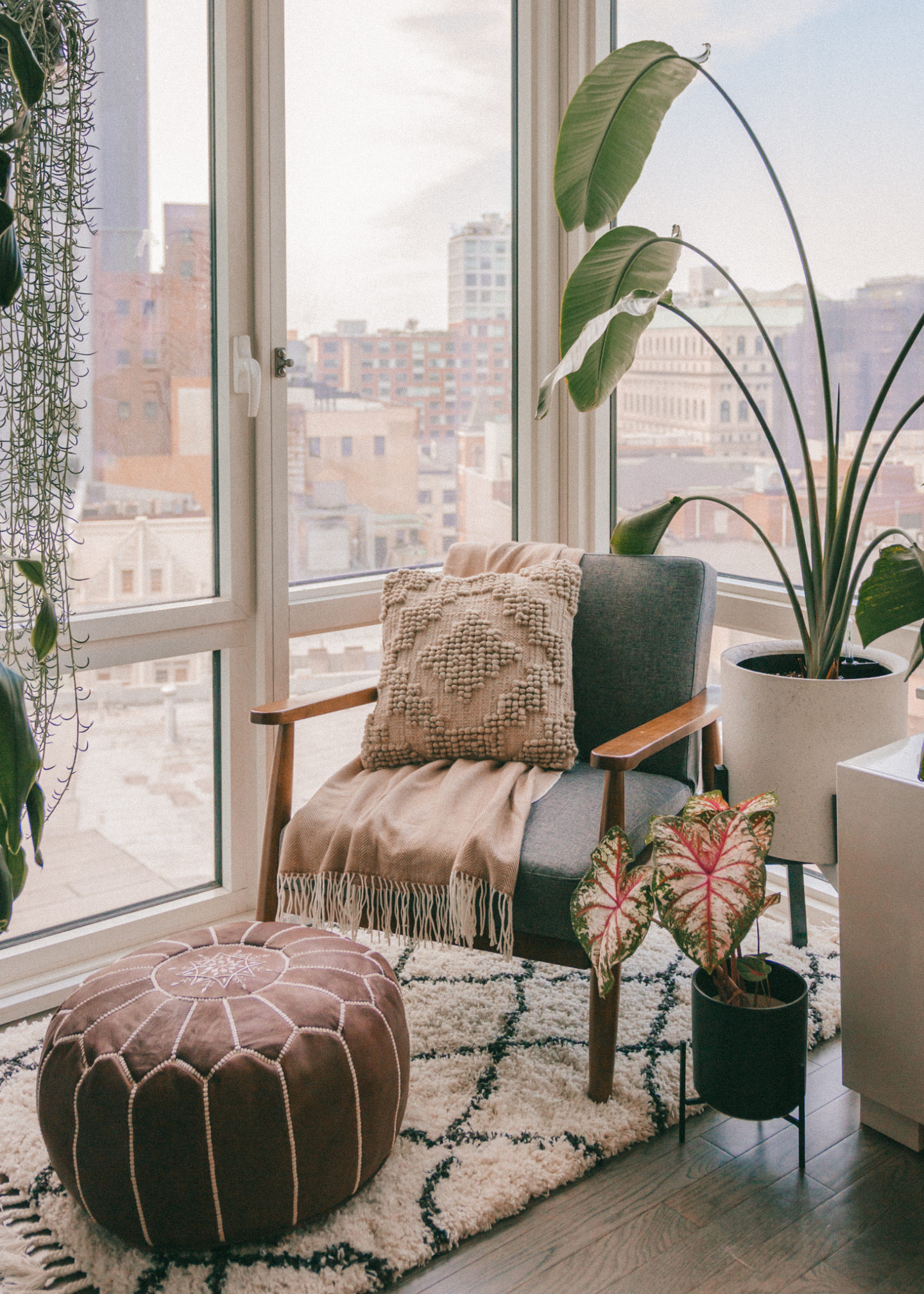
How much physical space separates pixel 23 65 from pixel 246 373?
1125 mm

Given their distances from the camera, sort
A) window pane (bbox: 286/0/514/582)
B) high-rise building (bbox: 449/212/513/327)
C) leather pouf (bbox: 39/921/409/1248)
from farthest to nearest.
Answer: high-rise building (bbox: 449/212/513/327), window pane (bbox: 286/0/514/582), leather pouf (bbox: 39/921/409/1248)

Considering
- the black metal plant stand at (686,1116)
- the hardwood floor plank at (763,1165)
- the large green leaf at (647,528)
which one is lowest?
the hardwood floor plank at (763,1165)

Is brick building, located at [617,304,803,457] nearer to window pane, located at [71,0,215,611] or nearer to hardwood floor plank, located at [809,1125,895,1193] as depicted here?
window pane, located at [71,0,215,611]

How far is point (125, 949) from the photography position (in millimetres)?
2441

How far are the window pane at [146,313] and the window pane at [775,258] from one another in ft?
3.83

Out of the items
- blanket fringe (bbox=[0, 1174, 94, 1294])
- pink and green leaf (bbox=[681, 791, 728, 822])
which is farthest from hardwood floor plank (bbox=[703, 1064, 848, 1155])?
blanket fringe (bbox=[0, 1174, 94, 1294])

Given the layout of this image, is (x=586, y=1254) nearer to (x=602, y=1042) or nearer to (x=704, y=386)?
(x=602, y=1042)

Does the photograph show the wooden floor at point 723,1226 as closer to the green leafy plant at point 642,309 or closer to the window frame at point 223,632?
the green leafy plant at point 642,309

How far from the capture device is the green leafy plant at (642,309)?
2107 mm

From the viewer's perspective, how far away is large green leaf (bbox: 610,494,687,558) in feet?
7.78

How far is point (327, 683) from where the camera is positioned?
2.71m

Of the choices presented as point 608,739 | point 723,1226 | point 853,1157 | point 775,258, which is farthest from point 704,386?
point 723,1226

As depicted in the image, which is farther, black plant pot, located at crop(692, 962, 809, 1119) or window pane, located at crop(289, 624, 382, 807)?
window pane, located at crop(289, 624, 382, 807)

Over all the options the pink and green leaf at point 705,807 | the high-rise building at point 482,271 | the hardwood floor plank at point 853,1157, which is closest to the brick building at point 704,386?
the high-rise building at point 482,271
